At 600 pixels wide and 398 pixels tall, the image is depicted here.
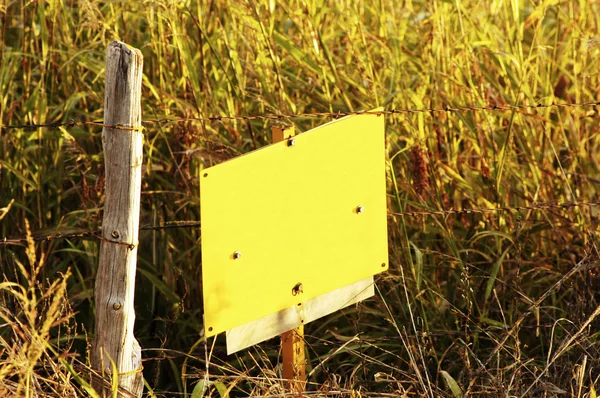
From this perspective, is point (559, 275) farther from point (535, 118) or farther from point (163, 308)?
point (163, 308)

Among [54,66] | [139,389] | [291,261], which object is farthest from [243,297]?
[54,66]

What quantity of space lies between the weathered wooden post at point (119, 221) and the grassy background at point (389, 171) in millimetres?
579

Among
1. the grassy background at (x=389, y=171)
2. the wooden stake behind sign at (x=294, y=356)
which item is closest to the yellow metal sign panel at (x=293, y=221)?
the wooden stake behind sign at (x=294, y=356)

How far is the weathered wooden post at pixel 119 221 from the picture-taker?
2084 mm

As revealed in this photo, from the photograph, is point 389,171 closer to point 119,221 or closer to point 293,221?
point 293,221

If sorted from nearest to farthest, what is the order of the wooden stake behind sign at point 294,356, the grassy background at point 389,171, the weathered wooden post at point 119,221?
1. the weathered wooden post at point 119,221
2. the wooden stake behind sign at point 294,356
3. the grassy background at point 389,171

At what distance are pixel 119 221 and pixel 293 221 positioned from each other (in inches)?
17.2

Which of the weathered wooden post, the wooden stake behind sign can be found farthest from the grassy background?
the weathered wooden post

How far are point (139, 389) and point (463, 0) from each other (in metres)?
2.06

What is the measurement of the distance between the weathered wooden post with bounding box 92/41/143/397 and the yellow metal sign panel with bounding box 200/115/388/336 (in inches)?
7.5

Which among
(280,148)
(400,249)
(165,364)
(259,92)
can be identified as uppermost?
(259,92)

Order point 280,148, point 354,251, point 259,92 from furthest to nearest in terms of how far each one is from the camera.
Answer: point 259,92 < point 354,251 < point 280,148

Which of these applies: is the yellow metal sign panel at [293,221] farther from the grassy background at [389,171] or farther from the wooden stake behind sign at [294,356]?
the grassy background at [389,171]

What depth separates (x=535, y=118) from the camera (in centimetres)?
310
